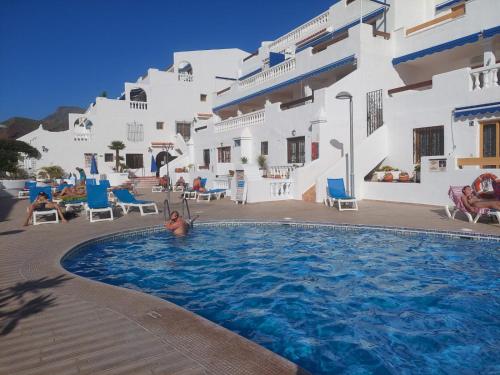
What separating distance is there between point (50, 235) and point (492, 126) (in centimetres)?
1407

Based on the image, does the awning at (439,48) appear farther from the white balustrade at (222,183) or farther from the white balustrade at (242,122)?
the white balustrade at (222,183)

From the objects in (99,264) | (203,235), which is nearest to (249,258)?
(203,235)

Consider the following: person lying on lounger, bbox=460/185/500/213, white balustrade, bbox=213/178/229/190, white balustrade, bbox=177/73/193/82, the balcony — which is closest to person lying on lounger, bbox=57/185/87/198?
white balustrade, bbox=213/178/229/190

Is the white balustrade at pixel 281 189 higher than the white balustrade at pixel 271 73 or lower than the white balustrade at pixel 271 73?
lower

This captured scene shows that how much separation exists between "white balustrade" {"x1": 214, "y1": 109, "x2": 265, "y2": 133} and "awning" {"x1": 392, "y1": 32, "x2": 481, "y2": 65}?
7.62m

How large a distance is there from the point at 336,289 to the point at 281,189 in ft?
33.8

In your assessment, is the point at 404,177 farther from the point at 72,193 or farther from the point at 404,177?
the point at 72,193

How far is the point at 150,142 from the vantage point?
35.7 meters

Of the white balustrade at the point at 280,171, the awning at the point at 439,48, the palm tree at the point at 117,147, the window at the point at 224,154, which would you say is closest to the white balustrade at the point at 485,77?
the awning at the point at 439,48

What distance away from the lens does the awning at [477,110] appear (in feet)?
38.9

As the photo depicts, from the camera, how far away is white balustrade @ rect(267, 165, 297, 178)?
58.5ft

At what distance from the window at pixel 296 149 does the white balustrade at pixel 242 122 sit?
2876 millimetres

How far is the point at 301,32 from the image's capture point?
25094 mm

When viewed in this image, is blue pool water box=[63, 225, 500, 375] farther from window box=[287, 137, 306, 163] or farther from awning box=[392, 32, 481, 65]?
awning box=[392, 32, 481, 65]
